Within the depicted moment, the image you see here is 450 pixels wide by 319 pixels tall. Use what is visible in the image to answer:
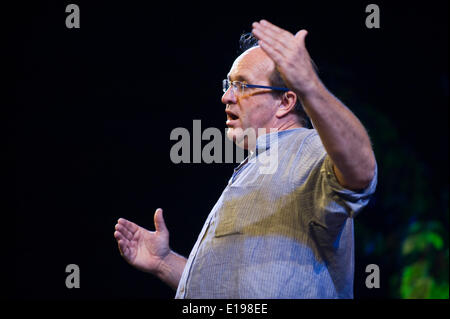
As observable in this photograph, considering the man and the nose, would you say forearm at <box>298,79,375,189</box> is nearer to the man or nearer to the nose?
the man

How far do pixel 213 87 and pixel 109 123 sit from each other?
77cm

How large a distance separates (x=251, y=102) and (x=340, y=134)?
1.93ft

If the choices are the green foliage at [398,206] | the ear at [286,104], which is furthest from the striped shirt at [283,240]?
the green foliage at [398,206]

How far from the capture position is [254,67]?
1.57 m

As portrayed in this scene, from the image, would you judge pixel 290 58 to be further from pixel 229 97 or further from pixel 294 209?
pixel 229 97

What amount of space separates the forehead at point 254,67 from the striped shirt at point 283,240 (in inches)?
13.1

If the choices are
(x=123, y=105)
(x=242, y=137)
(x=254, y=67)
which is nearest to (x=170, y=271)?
(x=242, y=137)

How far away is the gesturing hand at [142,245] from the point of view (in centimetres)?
169

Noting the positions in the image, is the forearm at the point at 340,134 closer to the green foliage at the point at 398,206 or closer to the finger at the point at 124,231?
the finger at the point at 124,231

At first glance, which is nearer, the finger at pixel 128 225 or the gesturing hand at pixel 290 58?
the gesturing hand at pixel 290 58

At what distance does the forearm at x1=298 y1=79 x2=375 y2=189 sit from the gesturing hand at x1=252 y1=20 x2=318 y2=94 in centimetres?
2

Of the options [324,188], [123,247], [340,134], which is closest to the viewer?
[340,134]

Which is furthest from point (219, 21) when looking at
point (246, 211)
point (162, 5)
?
point (246, 211)
